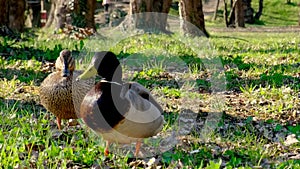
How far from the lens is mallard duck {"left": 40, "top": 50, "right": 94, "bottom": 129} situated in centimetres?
534

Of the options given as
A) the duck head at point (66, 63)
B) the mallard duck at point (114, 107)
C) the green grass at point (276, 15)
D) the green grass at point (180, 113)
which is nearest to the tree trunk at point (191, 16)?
the green grass at point (180, 113)

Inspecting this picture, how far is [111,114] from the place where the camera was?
14.1 ft

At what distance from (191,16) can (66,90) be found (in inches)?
512

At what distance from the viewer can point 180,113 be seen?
21.4ft

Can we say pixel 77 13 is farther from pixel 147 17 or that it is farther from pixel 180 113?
pixel 180 113

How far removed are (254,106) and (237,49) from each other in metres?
6.97

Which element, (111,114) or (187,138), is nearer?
(111,114)

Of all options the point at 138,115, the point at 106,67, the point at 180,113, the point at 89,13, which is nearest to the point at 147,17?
the point at 89,13

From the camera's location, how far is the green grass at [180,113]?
15.3 feet

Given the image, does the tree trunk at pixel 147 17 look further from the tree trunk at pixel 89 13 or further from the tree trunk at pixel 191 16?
the tree trunk at pixel 89 13

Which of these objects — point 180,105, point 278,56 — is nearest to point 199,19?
point 278,56

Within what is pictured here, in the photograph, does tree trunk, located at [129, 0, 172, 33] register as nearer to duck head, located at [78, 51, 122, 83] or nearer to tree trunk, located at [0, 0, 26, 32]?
tree trunk, located at [0, 0, 26, 32]

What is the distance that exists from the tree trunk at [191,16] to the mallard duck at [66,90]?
1241cm

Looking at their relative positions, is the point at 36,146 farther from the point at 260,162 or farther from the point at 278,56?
the point at 278,56
